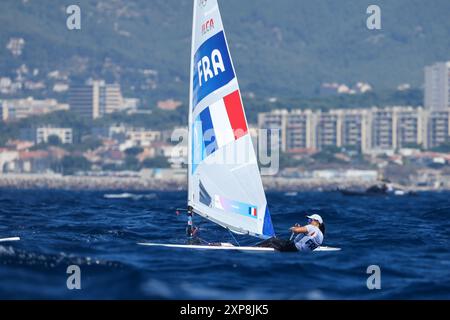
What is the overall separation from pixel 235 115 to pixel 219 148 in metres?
0.81

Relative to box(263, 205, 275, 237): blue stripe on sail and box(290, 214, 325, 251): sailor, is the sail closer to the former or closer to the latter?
box(263, 205, 275, 237): blue stripe on sail

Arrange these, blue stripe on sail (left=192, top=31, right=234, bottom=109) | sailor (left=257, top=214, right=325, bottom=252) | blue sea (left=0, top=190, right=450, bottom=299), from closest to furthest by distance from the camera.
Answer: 1. blue sea (left=0, top=190, right=450, bottom=299)
2. blue stripe on sail (left=192, top=31, right=234, bottom=109)
3. sailor (left=257, top=214, right=325, bottom=252)

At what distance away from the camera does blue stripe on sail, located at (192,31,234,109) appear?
28125mm

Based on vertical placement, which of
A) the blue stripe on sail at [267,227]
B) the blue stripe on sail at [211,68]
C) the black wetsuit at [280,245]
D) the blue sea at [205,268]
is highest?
the blue stripe on sail at [211,68]

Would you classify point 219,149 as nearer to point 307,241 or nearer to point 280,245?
point 280,245

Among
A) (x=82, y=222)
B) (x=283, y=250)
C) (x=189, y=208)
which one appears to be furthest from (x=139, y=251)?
(x=82, y=222)

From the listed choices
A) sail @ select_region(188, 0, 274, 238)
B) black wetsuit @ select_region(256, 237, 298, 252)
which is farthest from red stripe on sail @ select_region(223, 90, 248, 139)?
black wetsuit @ select_region(256, 237, 298, 252)

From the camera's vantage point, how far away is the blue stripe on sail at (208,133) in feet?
93.5

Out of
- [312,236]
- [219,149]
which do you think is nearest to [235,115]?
[219,149]

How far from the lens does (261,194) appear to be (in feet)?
93.1

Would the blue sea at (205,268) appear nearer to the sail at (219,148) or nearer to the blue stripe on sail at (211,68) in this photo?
the sail at (219,148)

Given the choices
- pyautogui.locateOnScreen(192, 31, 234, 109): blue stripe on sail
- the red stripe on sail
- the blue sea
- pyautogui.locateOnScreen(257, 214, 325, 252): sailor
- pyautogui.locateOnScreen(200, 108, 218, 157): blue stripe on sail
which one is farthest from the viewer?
pyautogui.locateOnScreen(200, 108, 218, 157): blue stripe on sail

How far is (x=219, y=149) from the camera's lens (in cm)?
2853

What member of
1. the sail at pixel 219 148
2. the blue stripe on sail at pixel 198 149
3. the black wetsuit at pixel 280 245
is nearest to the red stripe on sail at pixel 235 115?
the sail at pixel 219 148
